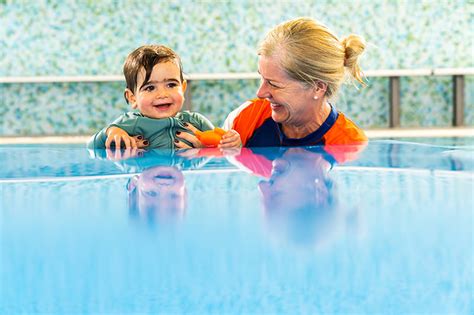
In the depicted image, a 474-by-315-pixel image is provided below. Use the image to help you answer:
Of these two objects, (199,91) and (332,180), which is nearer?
(332,180)

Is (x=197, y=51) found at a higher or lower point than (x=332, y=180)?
higher

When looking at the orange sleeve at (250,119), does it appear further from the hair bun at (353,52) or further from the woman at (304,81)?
the hair bun at (353,52)


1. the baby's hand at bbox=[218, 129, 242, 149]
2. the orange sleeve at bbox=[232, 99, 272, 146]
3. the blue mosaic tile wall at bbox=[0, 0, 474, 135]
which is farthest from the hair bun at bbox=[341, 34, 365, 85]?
the blue mosaic tile wall at bbox=[0, 0, 474, 135]

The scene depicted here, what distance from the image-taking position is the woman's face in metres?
2.04

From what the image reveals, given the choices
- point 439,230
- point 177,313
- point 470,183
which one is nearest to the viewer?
point 177,313

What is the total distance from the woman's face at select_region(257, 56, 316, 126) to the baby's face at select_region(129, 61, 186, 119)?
26 centimetres

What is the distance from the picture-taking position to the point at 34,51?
691cm

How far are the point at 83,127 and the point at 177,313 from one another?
6.80m

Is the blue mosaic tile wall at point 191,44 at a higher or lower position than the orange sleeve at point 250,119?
higher

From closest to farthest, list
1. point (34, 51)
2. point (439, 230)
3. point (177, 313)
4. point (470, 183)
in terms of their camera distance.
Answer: point (177, 313), point (439, 230), point (470, 183), point (34, 51)

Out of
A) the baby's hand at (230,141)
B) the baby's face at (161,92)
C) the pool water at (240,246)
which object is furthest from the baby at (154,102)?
the pool water at (240,246)

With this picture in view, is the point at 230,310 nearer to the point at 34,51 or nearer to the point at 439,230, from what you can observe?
the point at 439,230

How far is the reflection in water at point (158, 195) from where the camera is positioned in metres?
0.71

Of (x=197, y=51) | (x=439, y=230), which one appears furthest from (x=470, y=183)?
(x=197, y=51)
